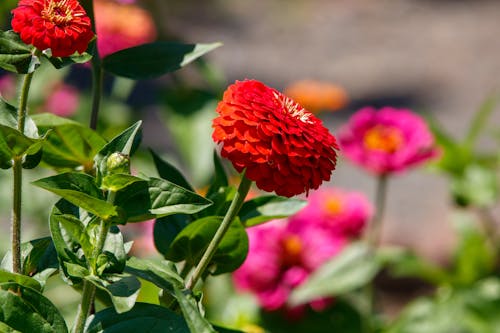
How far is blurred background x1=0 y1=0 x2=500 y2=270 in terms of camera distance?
2.79 meters

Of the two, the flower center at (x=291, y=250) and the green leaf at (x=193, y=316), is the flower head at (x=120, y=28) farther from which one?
the green leaf at (x=193, y=316)

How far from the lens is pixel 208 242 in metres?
Answer: 0.59

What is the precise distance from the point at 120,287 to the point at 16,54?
0.47 ft

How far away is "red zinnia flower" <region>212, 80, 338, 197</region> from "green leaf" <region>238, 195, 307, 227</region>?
113 millimetres

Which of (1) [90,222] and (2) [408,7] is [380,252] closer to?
(1) [90,222]

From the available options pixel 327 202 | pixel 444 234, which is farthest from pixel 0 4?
pixel 444 234

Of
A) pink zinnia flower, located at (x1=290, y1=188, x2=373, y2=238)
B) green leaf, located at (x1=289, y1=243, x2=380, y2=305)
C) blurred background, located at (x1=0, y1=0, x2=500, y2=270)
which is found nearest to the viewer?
green leaf, located at (x1=289, y1=243, x2=380, y2=305)

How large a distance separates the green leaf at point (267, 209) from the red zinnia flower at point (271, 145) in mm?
113

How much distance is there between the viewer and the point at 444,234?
238cm

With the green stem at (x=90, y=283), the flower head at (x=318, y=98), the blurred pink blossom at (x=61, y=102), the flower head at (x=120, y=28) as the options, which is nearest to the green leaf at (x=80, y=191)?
the green stem at (x=90, y=283)

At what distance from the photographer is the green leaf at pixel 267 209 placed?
25.5 inches

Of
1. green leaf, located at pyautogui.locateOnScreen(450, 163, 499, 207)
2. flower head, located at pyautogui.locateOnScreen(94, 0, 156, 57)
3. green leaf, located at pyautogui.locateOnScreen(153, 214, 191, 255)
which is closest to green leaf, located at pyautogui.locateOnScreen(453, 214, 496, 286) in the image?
green leaf, located at pyautogui.locateOnScreen(450, 163, 499, 207)

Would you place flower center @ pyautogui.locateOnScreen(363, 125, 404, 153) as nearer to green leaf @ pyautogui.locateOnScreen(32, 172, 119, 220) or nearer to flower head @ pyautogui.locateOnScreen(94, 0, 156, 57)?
flower head @ pyautogui.locateOnScreen(94, 0, 156, 57)

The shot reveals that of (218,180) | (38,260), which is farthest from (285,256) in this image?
(38,260)
